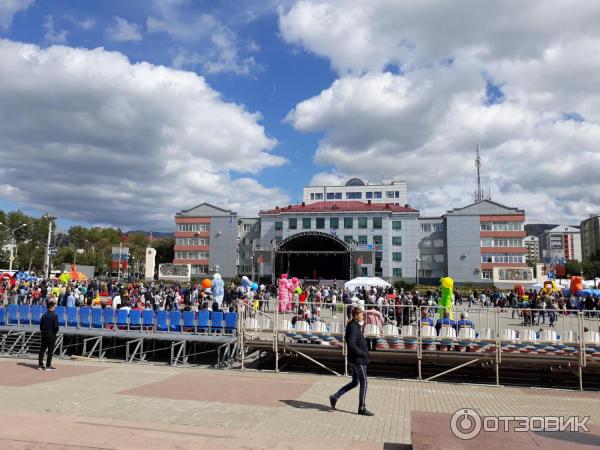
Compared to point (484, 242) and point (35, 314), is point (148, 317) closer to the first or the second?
point (35, 314)

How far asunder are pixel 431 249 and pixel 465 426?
65.0 metres

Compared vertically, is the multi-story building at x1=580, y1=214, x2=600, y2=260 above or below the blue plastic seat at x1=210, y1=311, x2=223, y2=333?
above

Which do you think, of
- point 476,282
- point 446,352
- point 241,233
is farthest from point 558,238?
point 446,352

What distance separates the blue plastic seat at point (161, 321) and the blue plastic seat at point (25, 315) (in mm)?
5207

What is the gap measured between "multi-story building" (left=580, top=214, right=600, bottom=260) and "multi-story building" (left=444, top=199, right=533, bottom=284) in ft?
344

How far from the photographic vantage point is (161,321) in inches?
573

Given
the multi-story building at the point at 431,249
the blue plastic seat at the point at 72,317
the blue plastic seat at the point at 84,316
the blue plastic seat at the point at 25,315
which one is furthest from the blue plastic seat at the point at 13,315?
the multi-story building at the point at 431,249

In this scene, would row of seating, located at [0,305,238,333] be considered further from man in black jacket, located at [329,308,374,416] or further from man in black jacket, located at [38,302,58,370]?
man in black jacket, located at [329,308,374,416]

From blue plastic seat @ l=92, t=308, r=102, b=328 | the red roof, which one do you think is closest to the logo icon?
blue plastic seat @ l=92, t=308, r=102, b=328

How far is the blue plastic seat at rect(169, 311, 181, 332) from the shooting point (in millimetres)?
14329

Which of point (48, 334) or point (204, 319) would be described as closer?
point (48, 334)

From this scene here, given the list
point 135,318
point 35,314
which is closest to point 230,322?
point 135,318

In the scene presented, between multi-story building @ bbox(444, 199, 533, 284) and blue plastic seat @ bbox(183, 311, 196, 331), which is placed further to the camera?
multi-story building @ bbox(444, 199, 533, 284)

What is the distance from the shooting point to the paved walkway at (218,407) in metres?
6.11
